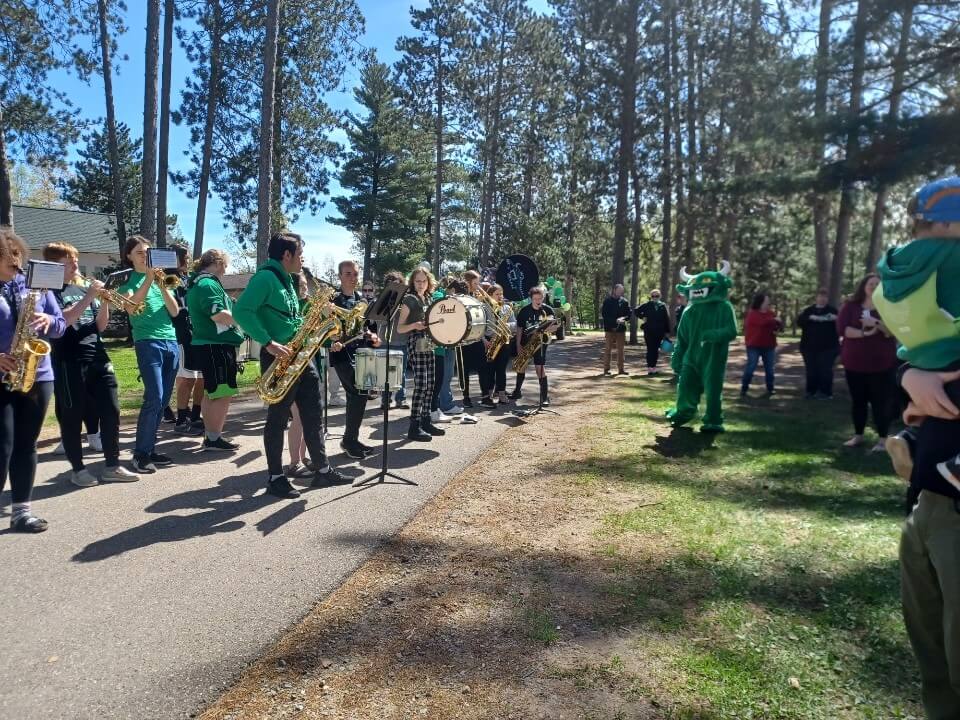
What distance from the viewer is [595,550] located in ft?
14.5

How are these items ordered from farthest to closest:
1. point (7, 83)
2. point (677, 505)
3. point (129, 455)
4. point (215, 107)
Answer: point (215, 107), point (7, 83), point (129, 455), point (677, 505)

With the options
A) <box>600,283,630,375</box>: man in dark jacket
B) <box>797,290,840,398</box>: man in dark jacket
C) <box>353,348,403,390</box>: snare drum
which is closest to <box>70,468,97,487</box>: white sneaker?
<box>353,348,403,390</box>: snare drum

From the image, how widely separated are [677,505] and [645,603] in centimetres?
190

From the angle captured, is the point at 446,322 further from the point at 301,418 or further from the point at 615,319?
the point at 615,319

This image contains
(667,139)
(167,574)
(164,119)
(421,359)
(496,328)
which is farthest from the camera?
(667,139)

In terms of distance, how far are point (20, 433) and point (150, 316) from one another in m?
1.93

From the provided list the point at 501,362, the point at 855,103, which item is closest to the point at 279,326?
the point at 501,362

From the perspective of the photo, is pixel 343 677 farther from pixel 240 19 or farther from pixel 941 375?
pixel 240 19

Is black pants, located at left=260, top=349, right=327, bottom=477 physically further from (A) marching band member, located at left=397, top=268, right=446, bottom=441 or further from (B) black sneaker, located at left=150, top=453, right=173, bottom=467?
(A) marching band member, located at left=397, top=268, right=446, bottom=441

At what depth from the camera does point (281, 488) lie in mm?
5469

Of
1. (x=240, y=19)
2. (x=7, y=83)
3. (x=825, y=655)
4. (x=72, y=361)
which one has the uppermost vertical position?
(x=240, y=19)

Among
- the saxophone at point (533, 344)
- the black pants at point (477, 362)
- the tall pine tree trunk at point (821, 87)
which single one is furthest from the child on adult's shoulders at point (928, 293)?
the tall pine tree trunk at point (821, 87)

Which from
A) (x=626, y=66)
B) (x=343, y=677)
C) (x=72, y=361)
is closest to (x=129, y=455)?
(x=72, y=361)

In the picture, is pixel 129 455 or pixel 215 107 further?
pixel 215 107
